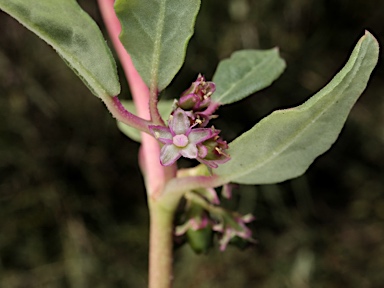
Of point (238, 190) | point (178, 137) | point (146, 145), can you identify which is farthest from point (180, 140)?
point (238, 190)

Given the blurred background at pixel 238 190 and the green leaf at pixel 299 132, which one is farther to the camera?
the blurred background at pixel 238 190

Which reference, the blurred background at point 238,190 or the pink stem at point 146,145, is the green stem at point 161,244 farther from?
the blurred background at point 238,190

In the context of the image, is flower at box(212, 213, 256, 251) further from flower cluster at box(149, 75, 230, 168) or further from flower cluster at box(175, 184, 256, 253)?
flower cluster at box(149, 75, 230, 168)

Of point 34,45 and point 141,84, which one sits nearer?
point 141,84

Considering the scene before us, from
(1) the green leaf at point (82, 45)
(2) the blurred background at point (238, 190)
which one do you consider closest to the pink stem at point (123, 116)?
(1) the green leaf at point (82, 45)

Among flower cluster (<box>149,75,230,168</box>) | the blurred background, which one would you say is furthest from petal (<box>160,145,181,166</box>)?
the blurred background

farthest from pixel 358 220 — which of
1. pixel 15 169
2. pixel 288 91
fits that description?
pixel 15 169

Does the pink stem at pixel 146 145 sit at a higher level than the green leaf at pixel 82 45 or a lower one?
lower

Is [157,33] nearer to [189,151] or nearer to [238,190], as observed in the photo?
[189,151]

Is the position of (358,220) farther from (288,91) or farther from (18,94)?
(18,94)
